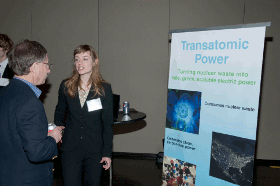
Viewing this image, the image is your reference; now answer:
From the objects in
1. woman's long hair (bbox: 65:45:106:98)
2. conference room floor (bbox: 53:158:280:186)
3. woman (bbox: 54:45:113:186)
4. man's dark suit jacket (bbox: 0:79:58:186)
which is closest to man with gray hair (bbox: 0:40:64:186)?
man's dark suit jacket (bbox: 0:79:58:186)

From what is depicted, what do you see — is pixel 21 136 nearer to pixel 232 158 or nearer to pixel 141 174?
pixel 232 158

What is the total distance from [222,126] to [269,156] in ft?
8.14

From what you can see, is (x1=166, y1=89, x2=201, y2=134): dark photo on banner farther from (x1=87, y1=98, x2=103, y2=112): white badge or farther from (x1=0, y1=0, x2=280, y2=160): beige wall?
(x1=0, y1=0, x2=280, y2=160): beige wall

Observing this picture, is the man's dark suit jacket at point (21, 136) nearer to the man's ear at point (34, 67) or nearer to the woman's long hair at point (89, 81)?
the man's ear at point (34, 67)

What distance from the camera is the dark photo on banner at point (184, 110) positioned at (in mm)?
1951

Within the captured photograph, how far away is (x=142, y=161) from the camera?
11.9ft

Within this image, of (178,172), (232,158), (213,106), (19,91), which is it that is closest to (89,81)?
(19,91)

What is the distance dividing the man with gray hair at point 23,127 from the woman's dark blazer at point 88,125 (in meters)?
0.49

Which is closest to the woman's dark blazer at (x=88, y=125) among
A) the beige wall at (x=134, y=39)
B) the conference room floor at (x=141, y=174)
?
the conference room floor at (x=141, y=174)

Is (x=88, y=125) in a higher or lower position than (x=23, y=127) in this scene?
lower

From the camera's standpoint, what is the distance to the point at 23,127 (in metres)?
1.06

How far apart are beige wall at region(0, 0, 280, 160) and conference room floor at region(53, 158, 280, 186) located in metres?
0.28

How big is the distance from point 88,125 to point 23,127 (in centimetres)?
70

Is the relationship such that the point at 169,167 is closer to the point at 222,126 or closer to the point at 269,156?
the point at 222,126
